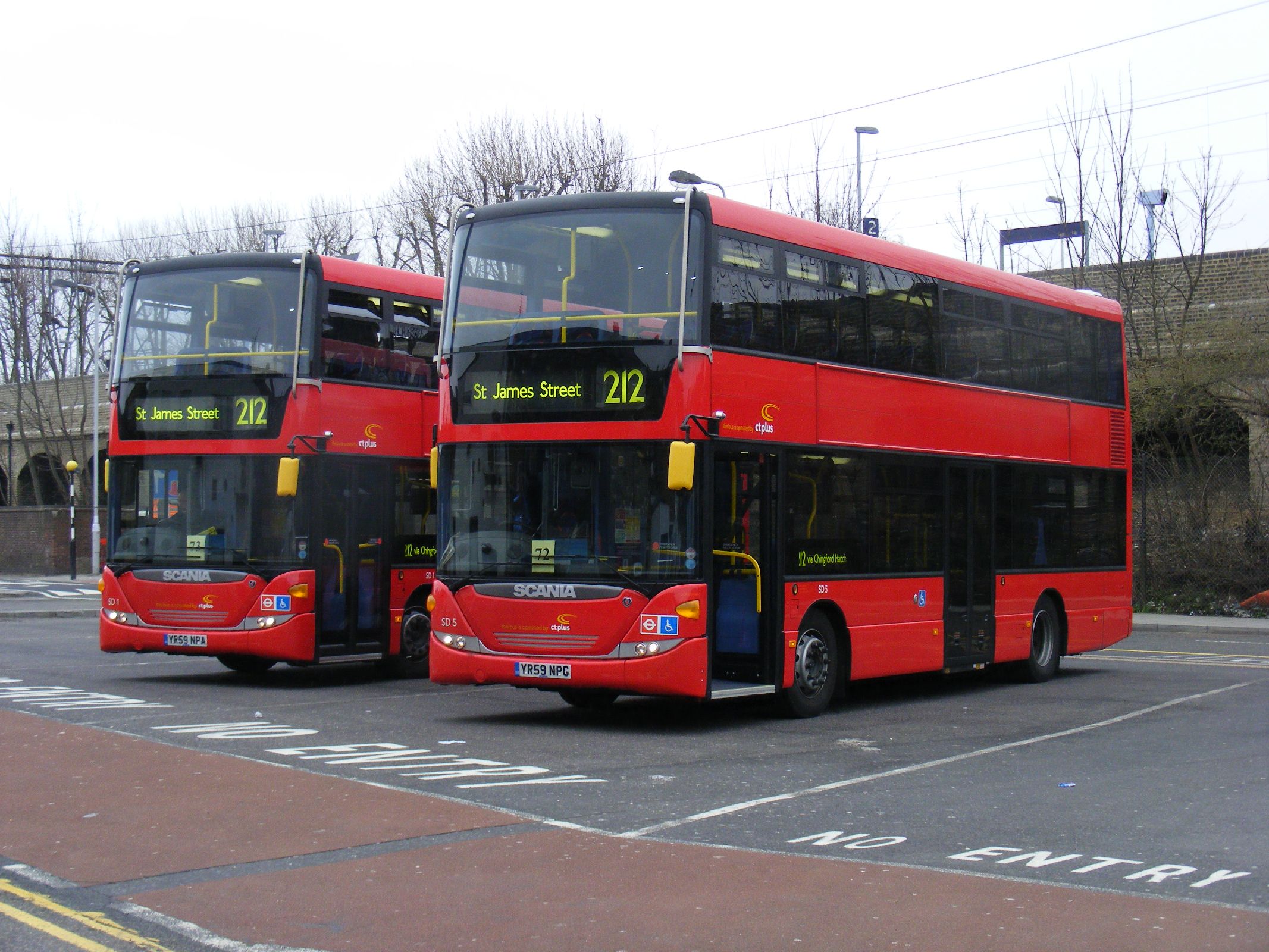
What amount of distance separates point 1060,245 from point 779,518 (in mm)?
24558

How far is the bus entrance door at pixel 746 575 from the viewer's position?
1311 cm

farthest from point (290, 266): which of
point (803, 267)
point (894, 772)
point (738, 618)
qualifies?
point (894, 772)

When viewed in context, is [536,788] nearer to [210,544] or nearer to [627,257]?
[627,257]

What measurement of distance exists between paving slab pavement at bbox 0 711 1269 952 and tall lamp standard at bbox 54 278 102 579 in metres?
29.5

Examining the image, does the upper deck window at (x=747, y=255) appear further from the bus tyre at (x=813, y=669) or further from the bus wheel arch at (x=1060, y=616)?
the bus wheel arch at (x=1060, y=616)

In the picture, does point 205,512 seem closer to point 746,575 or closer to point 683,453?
point 746,575

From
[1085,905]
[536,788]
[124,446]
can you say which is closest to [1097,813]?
[1085,905]

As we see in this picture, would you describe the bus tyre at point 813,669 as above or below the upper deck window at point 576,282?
below

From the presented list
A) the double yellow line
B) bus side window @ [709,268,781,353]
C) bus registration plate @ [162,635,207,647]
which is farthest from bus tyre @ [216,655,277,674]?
the double yellow line

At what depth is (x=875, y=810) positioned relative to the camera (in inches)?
358

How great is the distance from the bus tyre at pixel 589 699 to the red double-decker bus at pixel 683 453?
0.04 m

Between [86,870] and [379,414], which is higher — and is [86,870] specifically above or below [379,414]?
below

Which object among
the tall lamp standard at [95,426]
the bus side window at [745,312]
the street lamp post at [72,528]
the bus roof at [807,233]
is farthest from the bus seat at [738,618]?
the street lamp post at [72,528]

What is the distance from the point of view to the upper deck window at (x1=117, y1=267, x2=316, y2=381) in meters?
16.2
